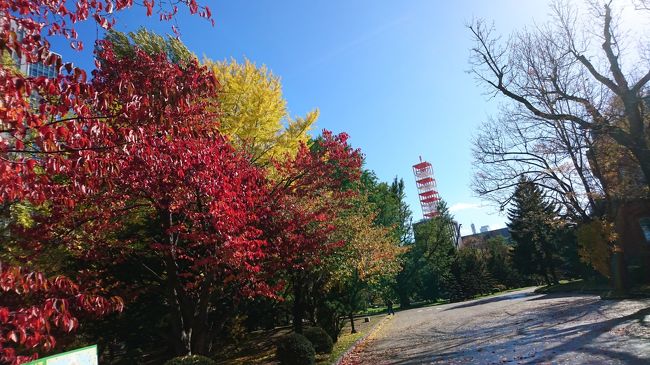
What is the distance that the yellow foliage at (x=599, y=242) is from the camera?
64.9ft

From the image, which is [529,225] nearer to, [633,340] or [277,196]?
[633,340]

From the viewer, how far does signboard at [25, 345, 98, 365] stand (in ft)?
12.3

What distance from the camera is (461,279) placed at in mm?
45875

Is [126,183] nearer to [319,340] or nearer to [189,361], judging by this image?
[189,361]

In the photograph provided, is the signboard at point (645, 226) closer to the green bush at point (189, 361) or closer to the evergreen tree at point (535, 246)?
the evergreen tree at point (535, 246)

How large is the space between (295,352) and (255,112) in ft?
28.2

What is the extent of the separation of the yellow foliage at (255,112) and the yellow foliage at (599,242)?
1562cm

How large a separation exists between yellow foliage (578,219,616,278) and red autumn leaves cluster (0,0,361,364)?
14495 millimetres

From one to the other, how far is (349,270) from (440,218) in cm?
3873

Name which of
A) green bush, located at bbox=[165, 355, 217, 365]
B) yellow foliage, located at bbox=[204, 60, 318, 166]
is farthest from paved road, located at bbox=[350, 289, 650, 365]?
yellow foliage, located at bbox=[204, 60, 318, 166]

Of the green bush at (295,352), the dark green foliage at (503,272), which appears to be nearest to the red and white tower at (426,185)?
the dark green foliage at (503,272)

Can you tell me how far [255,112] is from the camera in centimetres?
1504

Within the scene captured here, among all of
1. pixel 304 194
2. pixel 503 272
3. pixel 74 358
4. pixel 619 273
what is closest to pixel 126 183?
pixel 74 358

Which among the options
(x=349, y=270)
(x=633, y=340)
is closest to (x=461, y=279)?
(x=349, y=270)
